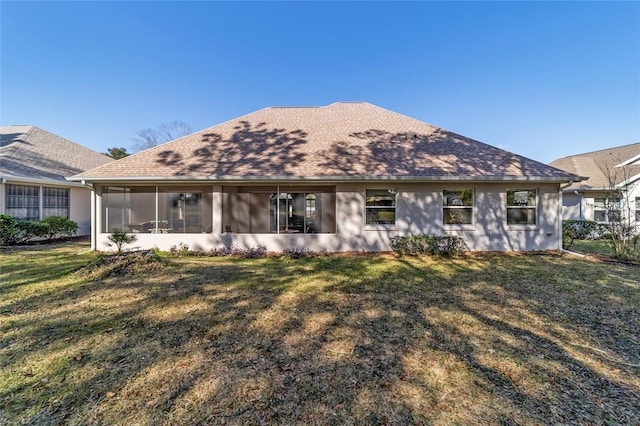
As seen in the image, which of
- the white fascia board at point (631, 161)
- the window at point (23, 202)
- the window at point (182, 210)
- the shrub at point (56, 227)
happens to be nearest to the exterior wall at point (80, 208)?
the shrub at point (56, 227)

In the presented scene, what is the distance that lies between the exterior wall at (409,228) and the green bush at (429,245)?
0.47m

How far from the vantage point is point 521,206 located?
10258 mm

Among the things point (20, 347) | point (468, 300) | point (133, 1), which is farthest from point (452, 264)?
point (133, 1)

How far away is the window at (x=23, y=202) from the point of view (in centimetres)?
1177

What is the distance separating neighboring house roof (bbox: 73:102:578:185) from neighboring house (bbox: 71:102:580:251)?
0.08 metres

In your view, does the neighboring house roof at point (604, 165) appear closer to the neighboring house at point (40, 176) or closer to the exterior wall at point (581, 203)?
the exterior wall at point (581, 203)

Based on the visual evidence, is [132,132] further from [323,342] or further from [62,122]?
[323,342]

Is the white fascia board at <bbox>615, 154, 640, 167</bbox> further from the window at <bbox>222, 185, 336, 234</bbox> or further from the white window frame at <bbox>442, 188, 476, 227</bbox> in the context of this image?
the window at <bbox>222, 185, 336, 234</bbox>

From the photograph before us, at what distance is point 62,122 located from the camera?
20547 millimetres

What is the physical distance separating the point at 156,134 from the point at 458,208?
3914cm

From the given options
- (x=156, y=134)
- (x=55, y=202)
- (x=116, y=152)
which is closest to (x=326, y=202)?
(x=55, y=202)

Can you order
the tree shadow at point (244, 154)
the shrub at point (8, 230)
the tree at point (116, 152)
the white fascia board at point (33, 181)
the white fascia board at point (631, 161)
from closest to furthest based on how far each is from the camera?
1. the tree shadow at point (244, 154)
2. the shrub at point (8, 230)
3. the white fascia board at point (33, 181)
4. the white fascia board at point (631, 161)
5. the tree at point (116, 152)

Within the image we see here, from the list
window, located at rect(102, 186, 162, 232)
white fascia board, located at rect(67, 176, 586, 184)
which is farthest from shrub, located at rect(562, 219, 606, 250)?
window, located at rect(102, 186, 162, 232)

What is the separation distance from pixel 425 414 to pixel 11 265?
1084cm
